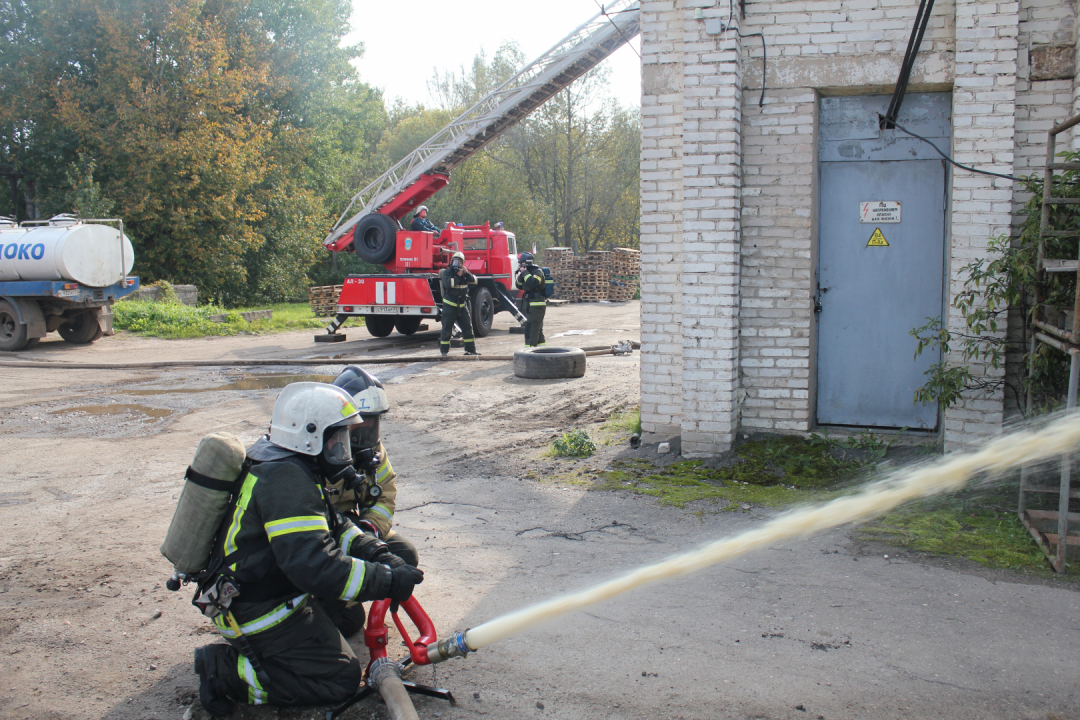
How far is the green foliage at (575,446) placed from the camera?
6918mm

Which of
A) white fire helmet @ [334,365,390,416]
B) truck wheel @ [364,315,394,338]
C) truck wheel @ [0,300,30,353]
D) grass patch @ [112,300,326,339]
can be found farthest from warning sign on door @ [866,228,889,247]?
grass patch @ [112,300,326,339]

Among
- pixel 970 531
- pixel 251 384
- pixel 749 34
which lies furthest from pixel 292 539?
pixel 251 384

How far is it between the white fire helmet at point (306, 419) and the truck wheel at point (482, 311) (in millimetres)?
13251

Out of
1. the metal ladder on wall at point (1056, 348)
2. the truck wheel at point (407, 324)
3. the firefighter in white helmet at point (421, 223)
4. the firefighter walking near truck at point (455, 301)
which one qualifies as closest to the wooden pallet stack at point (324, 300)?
the firefighter in white helmet at point (421, 223)

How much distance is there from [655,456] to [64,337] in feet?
47.0

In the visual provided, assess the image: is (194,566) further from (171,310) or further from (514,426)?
(171,310)

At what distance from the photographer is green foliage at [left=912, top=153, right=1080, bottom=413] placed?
15.7 ft

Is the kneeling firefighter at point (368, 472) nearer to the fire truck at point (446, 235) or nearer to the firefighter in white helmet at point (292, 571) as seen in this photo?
the firefighter in white helmet at point (292, 571)

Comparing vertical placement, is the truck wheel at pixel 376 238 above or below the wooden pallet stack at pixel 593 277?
above

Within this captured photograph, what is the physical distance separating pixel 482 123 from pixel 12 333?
415 inches

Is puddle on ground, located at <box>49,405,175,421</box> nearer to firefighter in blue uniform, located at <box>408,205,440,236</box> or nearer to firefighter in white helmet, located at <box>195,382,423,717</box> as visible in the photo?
firefighter in white helmet, located at <box>195,382,423,717</box>

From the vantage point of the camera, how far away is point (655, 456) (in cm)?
665

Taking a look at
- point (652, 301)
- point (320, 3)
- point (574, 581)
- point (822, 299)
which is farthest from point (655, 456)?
point (320, 3)

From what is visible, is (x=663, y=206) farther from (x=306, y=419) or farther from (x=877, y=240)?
(x=306, y=419)
